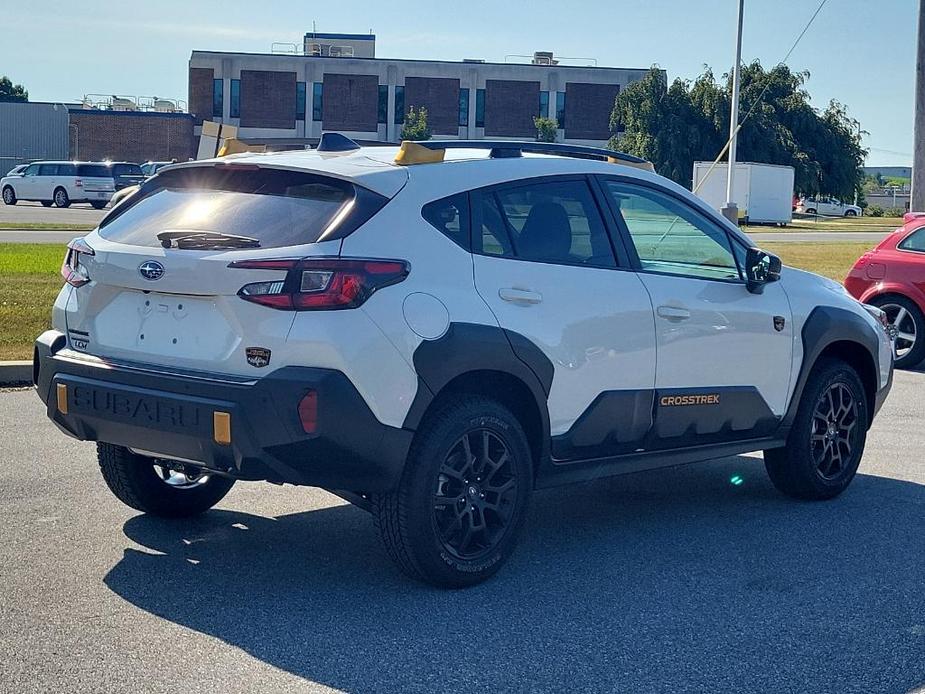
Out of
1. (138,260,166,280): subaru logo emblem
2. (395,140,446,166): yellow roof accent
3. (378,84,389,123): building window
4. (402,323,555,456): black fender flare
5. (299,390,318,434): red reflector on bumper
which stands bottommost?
(299,390,318,434): red reflector on bumper

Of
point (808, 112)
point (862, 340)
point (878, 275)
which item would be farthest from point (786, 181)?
point (862, 340)

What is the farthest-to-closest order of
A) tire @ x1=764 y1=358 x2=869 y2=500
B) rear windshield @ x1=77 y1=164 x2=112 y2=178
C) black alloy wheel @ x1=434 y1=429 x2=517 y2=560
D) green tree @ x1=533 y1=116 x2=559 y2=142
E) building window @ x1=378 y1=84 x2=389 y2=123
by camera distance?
building window @ x1=378 y1=84 x2=389 y2=123, green tree @ x1=533 y1=116 x2=559 y2=142, rear windshield @ x1=77 y1=164 x2=112 y2=178, tire @ x1=764 y1=358 x2=869 y2=500, black alloy wheel @ x1=434 y1=429 x2=517 y2=560

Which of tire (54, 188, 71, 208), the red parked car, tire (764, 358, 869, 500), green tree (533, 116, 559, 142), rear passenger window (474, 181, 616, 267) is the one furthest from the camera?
green tree (533, 116, 559, 142)

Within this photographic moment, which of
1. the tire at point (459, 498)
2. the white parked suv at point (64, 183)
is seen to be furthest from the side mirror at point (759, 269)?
the white parked suv at point (64, 183)

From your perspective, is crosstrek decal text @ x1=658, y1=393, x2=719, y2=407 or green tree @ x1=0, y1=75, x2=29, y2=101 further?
green tree @ x1=0, y1=75, x2=29, y2=101

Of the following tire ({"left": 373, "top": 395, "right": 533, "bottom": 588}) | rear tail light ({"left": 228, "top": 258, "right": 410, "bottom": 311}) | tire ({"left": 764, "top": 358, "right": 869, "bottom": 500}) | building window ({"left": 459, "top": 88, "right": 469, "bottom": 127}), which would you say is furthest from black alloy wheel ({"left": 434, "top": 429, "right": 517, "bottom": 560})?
building window ({"left": 459, "top": 88, "right": 469, "bottom": 127})

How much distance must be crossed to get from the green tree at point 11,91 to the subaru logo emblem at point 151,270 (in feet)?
443

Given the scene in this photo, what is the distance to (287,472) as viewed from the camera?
4777mm

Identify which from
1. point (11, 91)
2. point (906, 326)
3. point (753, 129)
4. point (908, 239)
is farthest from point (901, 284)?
point (11, 91)

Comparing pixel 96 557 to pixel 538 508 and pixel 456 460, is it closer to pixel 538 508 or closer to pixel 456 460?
pixel 456 460

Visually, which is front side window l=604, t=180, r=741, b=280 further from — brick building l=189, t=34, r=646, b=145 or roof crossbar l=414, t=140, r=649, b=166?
brick building l=189, t=34, r=646, b=145

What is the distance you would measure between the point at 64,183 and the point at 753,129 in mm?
40498

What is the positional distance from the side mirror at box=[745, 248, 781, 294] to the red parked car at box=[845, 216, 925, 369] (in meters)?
6.59

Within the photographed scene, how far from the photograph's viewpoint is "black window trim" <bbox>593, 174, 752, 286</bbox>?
598 cm
